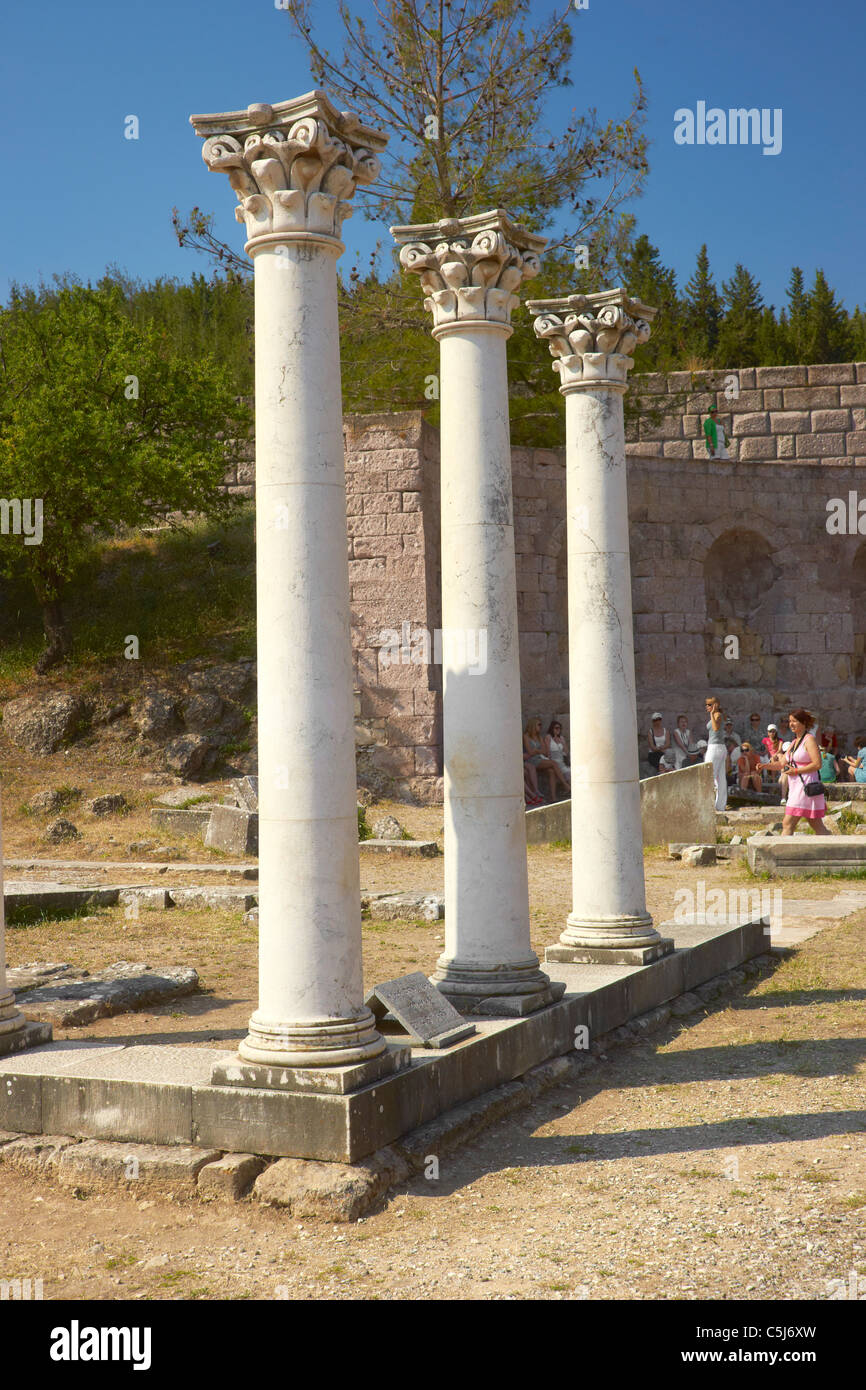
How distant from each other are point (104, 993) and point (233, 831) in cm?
721

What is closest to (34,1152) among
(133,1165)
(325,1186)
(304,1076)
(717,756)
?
(133,1165)

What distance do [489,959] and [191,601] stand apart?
18901 mm

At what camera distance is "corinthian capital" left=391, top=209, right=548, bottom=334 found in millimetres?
7184

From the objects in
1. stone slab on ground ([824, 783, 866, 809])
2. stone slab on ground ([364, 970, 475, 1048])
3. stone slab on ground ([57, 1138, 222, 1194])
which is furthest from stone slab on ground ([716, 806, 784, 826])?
stone slab on ground ([57, 1138, 222, 1194])

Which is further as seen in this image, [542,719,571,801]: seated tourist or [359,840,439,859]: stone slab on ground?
[542,719,571,801]: seated tourist

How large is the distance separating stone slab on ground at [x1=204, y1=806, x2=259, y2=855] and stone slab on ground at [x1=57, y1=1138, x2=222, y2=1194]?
9.95 metres

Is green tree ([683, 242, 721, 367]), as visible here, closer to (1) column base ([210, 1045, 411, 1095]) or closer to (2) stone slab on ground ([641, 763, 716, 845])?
(2) stone slab on ground ([641, 763, 716, 845])

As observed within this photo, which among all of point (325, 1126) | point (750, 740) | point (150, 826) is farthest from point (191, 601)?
point (325, 1126)

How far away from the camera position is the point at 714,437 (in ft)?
90.7

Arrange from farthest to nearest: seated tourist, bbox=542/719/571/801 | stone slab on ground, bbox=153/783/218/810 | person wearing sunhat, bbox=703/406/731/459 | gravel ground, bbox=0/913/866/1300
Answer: person wearing sunhat, bbox=703/406/731/459
seated tourist, bbox=542/719/571/801
stone slab on ground, bbox=153/783/218/810
gravel ground, bbox=0/913/866/1300

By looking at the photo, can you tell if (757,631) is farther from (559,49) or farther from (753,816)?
(559,49)

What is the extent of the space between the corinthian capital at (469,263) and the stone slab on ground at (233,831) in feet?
30.7

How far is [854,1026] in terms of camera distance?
7.98 meters

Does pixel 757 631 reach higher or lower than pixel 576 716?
higher
